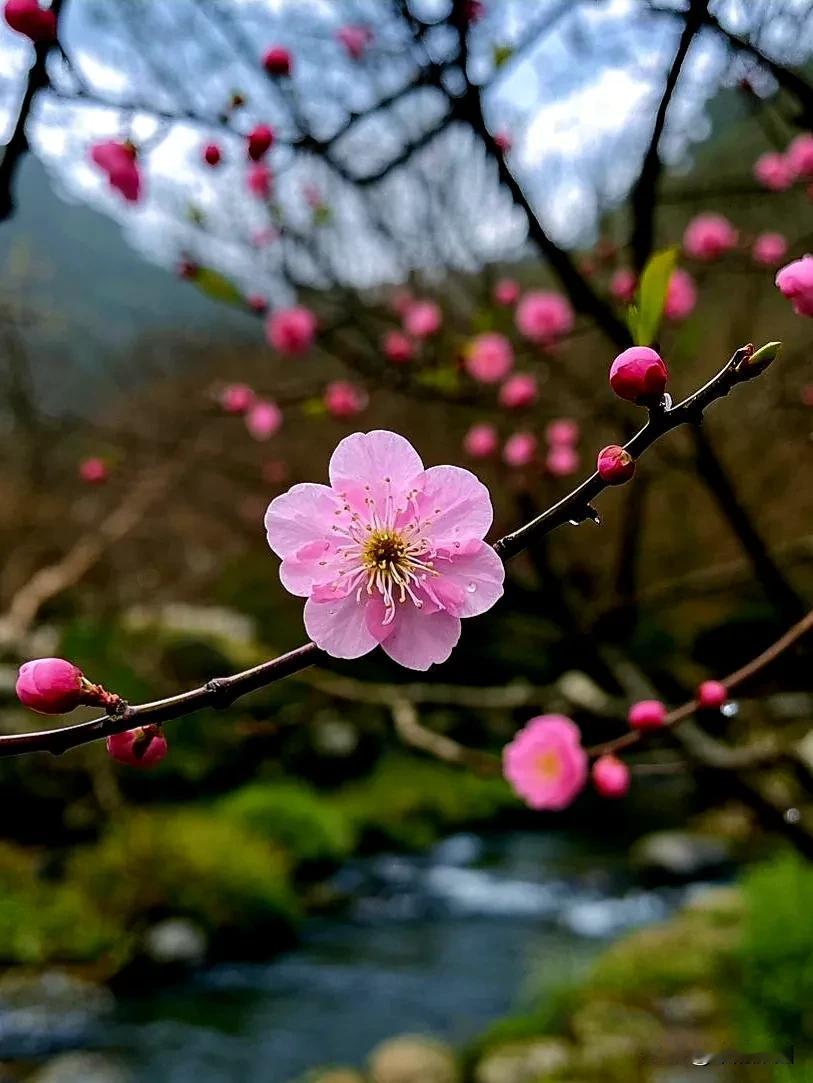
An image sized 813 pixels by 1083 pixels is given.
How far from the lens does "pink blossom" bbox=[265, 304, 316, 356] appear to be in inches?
117

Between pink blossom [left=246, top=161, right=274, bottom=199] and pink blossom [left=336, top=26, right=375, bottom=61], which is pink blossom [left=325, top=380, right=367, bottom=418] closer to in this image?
pink blossom [left=246, top=161, right=274, bottom=199]

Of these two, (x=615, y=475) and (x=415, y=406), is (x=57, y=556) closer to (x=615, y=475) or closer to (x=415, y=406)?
(x=415, y=406)

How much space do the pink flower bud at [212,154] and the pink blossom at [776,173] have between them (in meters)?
0.88

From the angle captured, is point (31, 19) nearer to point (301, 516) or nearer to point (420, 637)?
point (301, 516)

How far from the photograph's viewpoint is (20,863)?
5.16 m

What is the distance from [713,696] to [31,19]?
896mm

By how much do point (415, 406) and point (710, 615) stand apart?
3.03m

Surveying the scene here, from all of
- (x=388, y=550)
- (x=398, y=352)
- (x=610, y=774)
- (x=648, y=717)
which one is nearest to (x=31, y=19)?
(x=388, y=550)

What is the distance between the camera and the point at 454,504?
60 centimetres

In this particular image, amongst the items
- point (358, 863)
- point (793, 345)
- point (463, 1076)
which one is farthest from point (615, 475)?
point (358, 863)

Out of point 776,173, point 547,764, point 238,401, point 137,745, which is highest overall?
point 238,401

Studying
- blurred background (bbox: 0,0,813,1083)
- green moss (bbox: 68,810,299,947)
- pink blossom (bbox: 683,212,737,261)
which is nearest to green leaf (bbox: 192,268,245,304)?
blurred background (bbox: 0,0,813,1083)

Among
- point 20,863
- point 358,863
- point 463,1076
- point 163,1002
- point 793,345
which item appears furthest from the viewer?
point 358,863

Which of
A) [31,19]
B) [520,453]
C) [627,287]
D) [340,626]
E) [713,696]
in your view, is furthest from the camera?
[520,453]
